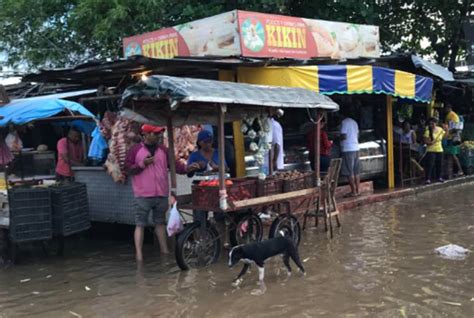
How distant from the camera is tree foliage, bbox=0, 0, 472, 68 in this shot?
620 inches

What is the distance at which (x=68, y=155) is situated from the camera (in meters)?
9.50

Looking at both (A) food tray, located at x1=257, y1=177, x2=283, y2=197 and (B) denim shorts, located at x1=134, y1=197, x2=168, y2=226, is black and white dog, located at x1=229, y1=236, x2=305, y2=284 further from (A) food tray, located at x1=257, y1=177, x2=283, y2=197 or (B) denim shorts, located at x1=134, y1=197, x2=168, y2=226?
(B) denim shorts, located at x1=134, y1=197, x2=168, y2=226

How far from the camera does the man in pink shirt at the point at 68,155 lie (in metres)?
9.38

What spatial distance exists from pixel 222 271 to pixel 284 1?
1051cm

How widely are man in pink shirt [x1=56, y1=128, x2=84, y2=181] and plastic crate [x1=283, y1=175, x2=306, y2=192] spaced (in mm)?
3802

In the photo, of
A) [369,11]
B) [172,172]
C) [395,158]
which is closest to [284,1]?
[369,11]

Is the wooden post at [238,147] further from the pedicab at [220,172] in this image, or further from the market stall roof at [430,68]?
the market stall roof at [430,68]

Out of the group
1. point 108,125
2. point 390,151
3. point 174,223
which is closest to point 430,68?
point 390,151

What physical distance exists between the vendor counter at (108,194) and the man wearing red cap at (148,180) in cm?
66

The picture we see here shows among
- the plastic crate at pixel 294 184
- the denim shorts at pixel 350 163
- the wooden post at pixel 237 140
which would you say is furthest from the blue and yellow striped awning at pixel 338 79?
the plastic crate at pixel 294 184

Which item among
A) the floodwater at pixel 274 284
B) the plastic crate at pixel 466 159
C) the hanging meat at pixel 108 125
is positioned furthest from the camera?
the plastic crate at pixel 466 159

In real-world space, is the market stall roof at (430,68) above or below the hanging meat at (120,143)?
above

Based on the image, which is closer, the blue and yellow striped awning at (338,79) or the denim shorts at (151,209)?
the denim shorts at (151,209)

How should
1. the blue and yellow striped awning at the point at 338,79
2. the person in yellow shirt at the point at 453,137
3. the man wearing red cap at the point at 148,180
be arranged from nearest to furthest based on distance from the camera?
the man wearing red cap at the point at 148,180 → the blue and yellow striped awning at the point at 338,79 → the person in yellow shirt at the point at 453,137
